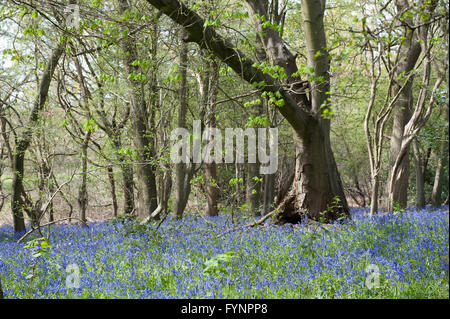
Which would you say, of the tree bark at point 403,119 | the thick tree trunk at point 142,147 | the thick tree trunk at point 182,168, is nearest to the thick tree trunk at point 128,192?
the thick tree trunk at point 142,147

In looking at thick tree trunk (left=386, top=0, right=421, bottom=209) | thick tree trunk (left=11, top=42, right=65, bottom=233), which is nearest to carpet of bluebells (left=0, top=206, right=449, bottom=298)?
thick tree trunk (left=11, top=42, right=65, bottom=233)

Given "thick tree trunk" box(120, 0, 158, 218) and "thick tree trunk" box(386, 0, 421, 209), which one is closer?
"thick tree trunk" box(120, 0, 158, 218)

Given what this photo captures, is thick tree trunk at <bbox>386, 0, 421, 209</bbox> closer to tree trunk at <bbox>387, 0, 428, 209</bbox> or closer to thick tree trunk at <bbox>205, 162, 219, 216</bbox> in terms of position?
tree trunk at <bbox>387, 0, 428, 209</bbox>

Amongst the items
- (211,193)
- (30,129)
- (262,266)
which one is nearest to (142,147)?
(30,129)

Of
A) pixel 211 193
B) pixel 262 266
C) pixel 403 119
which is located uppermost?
pixel 403 119

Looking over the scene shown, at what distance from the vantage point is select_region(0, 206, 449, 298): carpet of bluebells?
11.6 feet

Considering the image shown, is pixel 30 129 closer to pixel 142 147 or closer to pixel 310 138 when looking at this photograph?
pixel 142 147

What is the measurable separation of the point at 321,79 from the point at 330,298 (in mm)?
4181

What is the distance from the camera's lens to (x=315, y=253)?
15.4 feet

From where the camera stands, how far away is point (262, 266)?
14.5 ft

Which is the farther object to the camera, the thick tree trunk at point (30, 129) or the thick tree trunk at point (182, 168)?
the thick tree trunk at point (30, 129)

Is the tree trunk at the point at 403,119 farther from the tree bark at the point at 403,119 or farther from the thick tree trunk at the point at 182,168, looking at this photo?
the thick tree trunk at the point at 182,168

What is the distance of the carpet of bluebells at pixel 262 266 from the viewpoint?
3.53 meters
